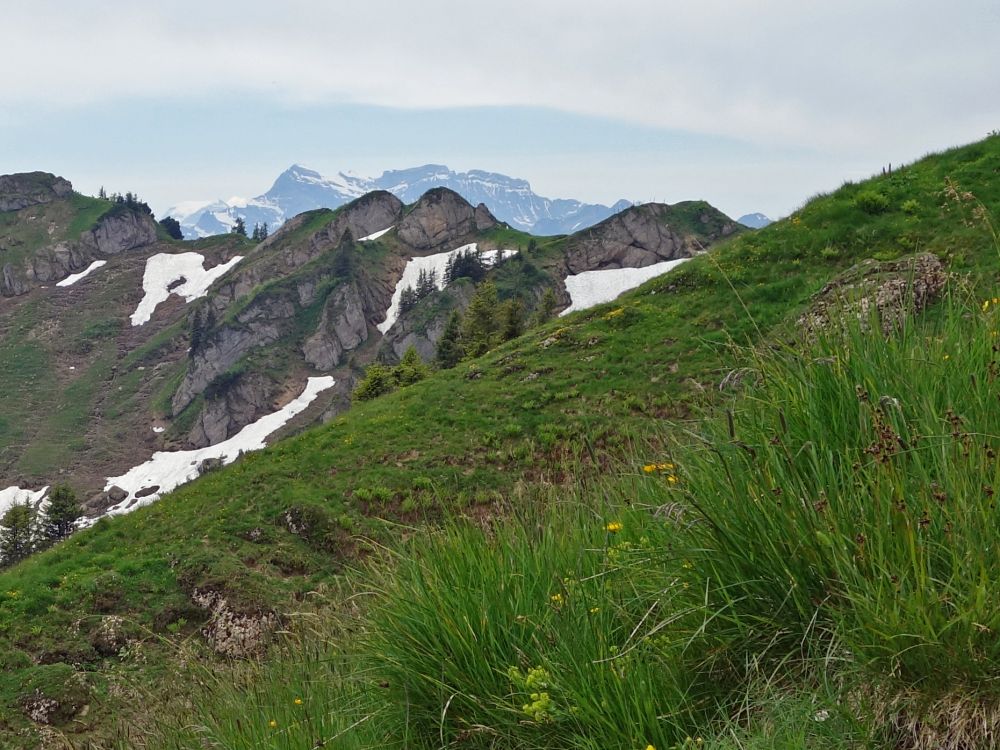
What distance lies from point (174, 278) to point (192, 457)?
8724 centimetres

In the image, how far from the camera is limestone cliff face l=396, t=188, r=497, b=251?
516 ft

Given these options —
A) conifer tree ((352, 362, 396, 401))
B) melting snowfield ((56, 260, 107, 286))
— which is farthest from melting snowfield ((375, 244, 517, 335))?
melting snowfield ((56, 260, 107, 286))

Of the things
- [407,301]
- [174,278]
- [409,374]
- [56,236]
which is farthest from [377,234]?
[409,374]

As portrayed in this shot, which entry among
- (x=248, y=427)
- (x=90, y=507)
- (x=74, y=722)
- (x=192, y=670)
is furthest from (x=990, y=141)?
(x=248, y=427)

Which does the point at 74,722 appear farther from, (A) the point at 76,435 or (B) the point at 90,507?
(A) the point at 76,435

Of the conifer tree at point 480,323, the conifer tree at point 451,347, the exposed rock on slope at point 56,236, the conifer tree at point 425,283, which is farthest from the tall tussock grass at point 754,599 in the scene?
the exposed rock on slope at point 56,236

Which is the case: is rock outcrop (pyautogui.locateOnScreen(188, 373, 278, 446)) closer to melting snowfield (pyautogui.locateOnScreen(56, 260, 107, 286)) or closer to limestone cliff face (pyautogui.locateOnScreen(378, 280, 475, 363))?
limestone cliff face (pyautogui.locateOnScreen(378, 280, 475, 363))

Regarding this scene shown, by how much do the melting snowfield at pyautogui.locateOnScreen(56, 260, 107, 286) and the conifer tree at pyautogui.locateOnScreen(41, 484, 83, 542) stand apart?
141m

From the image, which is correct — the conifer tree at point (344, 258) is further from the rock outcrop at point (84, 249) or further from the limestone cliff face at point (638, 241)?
the rock outcrop at point (84, 249)

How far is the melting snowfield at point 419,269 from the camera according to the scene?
5561 inches

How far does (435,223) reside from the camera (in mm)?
157375

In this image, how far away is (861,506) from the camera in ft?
7.97

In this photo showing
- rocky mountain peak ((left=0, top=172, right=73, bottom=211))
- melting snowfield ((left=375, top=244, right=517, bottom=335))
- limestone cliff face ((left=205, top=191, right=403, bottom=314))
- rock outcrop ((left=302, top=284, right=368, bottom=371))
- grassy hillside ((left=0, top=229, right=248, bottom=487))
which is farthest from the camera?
rocky mountain peak ((left=0, top=172, right=73, bottom=211))

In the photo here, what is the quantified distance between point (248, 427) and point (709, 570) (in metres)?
127
